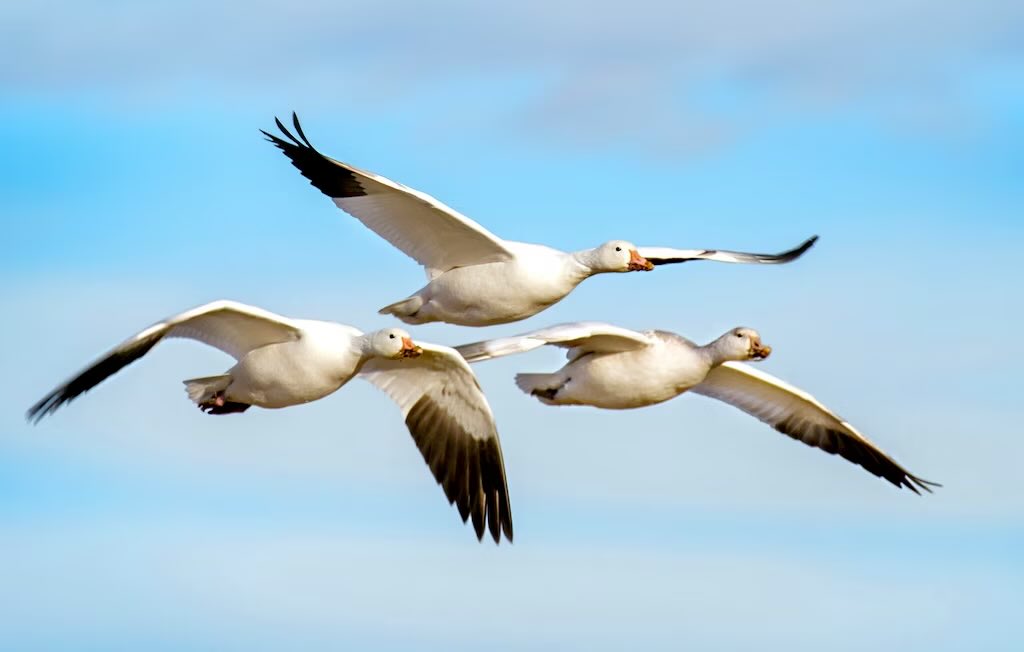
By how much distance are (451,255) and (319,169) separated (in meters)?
1.32

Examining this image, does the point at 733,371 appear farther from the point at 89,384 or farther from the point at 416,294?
the point at 89,384

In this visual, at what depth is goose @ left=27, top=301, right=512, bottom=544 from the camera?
15.2 metres

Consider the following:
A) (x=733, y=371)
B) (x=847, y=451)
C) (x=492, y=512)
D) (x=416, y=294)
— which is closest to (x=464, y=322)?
(x=416, y=294)

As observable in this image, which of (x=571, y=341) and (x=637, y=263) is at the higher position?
(x=637, y=263)

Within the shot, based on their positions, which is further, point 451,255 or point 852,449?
Result: point 852,449

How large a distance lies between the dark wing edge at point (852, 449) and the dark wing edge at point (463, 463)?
3.68 meters

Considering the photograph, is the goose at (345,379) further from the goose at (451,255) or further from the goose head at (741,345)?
the goose head at (741,345)

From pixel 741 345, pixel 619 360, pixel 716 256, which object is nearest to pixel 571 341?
pixel 619 360

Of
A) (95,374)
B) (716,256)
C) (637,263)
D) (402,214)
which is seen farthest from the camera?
(716,256)

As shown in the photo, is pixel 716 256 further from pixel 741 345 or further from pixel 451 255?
pixel 451 255

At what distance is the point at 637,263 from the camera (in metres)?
17.8

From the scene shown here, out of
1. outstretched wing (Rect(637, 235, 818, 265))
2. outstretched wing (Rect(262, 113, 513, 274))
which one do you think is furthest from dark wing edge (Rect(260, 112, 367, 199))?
outstretched wing (Rect(637, 235, 818, 265))

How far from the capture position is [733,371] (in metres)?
19.2

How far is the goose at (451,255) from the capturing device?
16891 millimetres
